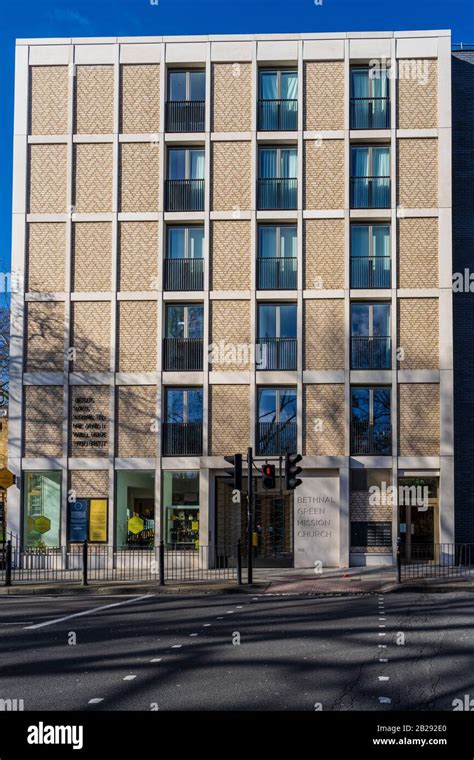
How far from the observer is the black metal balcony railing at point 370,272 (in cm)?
3016

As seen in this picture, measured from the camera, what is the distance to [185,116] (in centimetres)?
3119

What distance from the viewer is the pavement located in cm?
2272

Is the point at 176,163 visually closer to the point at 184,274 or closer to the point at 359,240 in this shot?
the point at 184,274

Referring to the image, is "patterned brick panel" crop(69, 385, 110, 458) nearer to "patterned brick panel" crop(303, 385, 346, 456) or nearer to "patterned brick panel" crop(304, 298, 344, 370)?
"patterned brick panel" crop(303, 385, 346, 456)

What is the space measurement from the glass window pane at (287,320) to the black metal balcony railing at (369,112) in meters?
6.29

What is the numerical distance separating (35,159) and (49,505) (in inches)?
449

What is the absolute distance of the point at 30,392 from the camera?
30.5 meters

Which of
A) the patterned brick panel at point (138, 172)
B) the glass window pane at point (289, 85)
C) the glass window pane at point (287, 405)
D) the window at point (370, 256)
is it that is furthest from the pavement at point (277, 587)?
the glass window pane at point (289, 85)

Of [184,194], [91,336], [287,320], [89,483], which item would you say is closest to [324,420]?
[287,320]

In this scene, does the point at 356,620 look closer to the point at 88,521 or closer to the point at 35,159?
the point at 88,521

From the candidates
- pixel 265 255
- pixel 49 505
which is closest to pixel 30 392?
pixel 49 505

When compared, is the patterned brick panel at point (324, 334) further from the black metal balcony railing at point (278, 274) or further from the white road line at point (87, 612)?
the white road line at point (87, 612)

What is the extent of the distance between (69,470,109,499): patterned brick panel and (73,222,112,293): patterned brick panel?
19.3ft

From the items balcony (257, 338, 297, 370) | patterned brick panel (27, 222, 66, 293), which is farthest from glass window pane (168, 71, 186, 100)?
balcony (257, 338, 297, 370)
